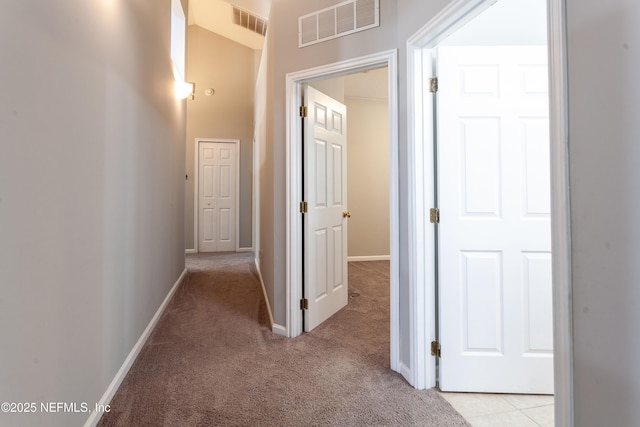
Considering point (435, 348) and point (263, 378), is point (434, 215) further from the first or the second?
point (263, 378)

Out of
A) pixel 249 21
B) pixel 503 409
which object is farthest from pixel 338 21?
pixel 249 21

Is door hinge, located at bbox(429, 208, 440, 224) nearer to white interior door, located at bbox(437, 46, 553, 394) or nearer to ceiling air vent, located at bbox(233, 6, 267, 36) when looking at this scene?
white interior door, located at bbox(437, 46, 553, 394)

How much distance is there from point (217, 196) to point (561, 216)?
618cm

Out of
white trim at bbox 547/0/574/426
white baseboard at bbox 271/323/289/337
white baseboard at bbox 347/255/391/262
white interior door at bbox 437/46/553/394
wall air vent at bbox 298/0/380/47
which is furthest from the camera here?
white baseboard at bbox 347/255/391/262

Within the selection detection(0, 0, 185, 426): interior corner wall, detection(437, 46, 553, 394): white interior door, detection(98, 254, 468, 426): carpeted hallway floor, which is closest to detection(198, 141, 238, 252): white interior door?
detection(98, 254, 468, 426): carpeted hallway floor

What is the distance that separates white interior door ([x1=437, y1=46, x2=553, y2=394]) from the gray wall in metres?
0.81

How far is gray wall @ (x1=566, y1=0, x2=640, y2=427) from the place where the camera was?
746 mm

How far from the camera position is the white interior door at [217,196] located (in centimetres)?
627

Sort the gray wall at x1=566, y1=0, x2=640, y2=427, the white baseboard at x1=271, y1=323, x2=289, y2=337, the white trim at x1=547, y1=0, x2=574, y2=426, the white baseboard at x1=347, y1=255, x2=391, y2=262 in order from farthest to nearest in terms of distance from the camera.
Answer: the white baseboard at x1=347, y1=255, x2=391, y2=262 < the white baseboard at x1=271, y1=323, x2=289, y2=337 < the white trim at x1=547, y1=0, x2=574, y2=426 < the gray wall at x1=566, y1=0, x2=640, y2=427

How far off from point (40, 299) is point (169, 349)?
4.40ft

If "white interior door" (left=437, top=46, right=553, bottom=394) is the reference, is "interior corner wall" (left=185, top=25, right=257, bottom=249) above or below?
above

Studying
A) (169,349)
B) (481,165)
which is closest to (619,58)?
(481,165)

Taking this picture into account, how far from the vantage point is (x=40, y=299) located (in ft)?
3.36

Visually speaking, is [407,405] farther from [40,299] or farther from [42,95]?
[42,95]
